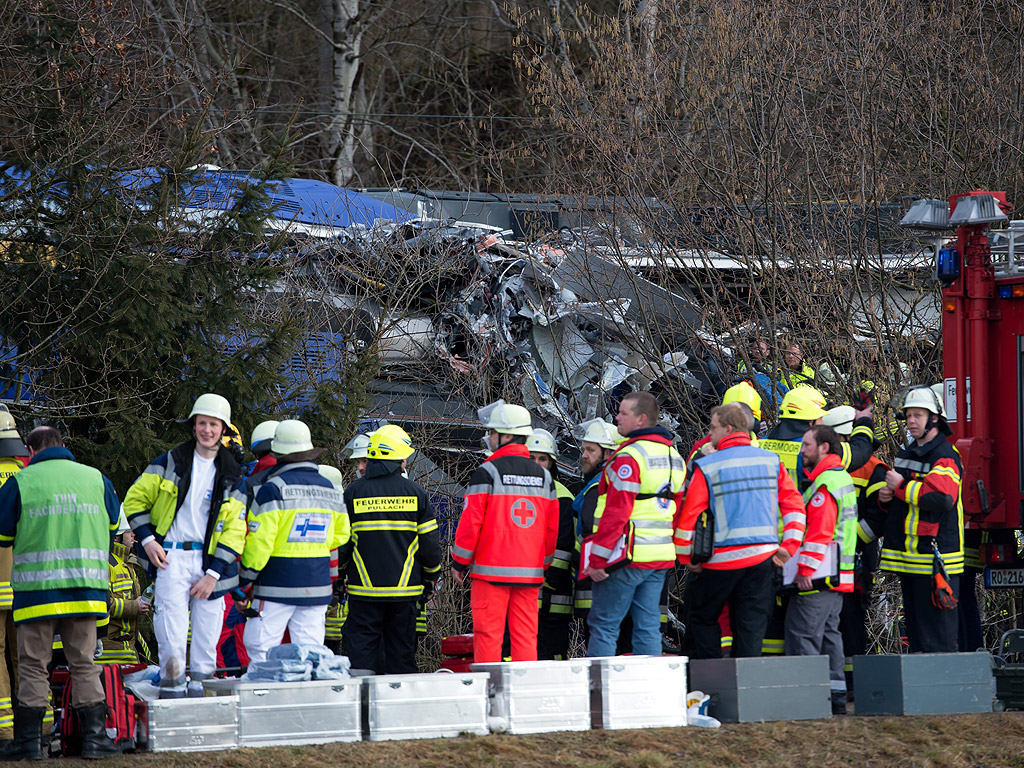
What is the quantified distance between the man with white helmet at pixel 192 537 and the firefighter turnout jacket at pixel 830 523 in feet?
12.4

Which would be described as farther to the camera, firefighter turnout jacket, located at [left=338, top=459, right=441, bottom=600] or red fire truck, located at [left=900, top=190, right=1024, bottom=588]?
red fire truck, located at [left=900, top=190, right=1024, bottom=588]

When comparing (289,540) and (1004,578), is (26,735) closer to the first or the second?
(289,540)

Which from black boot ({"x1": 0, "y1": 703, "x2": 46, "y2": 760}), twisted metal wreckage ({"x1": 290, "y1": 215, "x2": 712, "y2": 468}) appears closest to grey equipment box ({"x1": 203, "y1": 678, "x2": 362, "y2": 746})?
black boot ({"x1": 0, "y1": 703, "x2": 46, "y2": 760})

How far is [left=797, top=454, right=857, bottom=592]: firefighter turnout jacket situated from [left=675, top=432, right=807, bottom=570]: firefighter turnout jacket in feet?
0.44

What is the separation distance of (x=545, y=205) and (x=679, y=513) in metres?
7.38

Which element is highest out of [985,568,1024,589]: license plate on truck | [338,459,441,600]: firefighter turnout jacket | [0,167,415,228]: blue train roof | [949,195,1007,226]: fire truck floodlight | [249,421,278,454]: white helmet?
[0,167,415,228]: blue train roof

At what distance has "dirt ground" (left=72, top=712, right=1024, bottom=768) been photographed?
6.95m

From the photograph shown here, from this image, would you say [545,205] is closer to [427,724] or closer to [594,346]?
[594,346]

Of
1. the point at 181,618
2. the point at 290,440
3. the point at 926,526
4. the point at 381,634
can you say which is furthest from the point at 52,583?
the point at 926,526

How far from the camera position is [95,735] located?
275 inches

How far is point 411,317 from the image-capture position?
14.8 metres

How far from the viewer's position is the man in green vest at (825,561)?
872 centimetres

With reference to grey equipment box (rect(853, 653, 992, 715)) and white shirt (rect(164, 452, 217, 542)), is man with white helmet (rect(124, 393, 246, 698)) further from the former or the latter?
grey equipment box (rect(853, 653, 992, 715))

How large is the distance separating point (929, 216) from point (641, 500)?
11.3 ft
